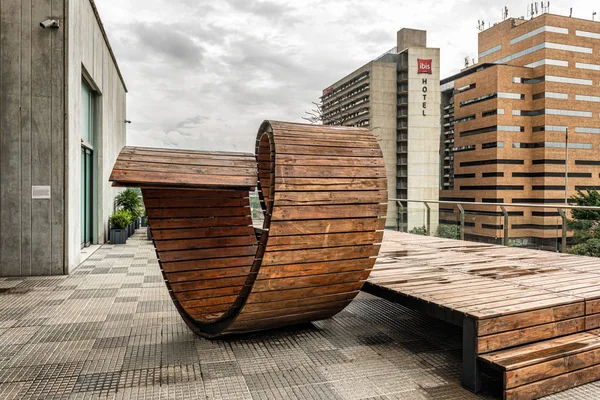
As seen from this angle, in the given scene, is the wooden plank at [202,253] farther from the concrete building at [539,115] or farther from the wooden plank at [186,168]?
the concrete building at [539,115]

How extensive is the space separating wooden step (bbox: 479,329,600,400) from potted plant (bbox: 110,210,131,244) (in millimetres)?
10018

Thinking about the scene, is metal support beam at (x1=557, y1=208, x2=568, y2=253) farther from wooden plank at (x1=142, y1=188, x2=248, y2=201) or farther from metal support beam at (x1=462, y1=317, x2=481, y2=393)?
wooden plank at (x1=142, y1=188, x2=248, y2=201)

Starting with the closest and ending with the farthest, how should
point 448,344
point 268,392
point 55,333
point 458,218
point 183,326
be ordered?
point 268,392
point 448,344
point 55,333
point 183,326
point 458,218

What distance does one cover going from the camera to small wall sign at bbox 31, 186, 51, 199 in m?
6.63

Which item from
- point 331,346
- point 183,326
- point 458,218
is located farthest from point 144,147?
point 458,218

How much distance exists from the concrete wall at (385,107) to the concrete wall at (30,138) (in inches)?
1919

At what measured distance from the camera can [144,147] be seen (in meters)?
3.24

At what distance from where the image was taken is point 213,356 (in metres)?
3.24

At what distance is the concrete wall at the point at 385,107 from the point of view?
53.5m

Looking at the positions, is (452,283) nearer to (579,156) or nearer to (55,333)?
(55,333)

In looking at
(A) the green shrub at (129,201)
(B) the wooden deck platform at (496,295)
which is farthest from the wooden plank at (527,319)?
(A) the green shrub at (129,201)

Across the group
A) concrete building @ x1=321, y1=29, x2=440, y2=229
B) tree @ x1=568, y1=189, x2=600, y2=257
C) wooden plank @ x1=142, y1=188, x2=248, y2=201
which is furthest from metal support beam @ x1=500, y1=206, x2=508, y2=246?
concrete building @ x1=321, y1=29, x2=440, y2=229

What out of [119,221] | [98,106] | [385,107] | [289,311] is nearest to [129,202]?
[119,221]

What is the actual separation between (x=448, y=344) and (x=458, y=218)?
510 cm
